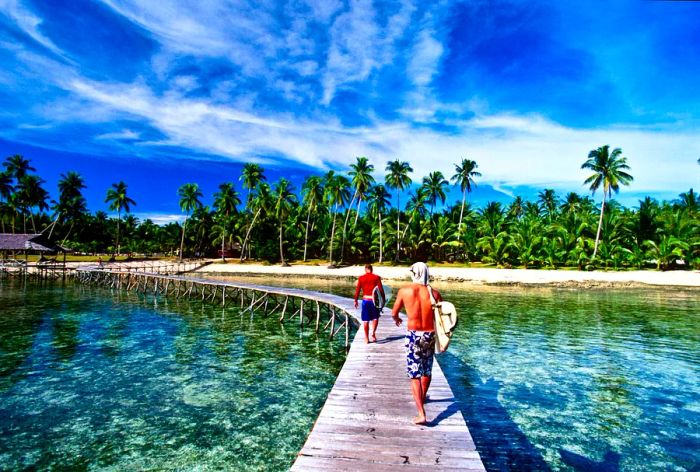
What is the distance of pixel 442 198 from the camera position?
6128 centimetres

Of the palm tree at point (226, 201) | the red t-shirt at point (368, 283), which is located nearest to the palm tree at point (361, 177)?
the palm tree at point (226, 201)

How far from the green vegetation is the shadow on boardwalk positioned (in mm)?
37964

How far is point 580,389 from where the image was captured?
10922 mm

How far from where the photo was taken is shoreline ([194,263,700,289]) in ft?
125

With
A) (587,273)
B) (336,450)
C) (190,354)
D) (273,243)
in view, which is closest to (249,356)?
(190,354)

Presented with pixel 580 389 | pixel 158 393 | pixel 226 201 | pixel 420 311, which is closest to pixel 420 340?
pixel 420 311

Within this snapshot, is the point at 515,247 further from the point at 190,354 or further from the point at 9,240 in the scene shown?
the point at 9,240

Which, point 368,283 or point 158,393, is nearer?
point 158,393

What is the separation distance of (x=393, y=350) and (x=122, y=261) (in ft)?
208

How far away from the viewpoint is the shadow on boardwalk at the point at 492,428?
23.9 ft

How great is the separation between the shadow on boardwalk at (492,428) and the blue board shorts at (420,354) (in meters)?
1.15

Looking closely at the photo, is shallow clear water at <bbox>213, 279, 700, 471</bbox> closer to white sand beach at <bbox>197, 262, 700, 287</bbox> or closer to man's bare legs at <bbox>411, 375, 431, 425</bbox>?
man's bare legs at <bbox>411, 375, 431, 425</bbox>

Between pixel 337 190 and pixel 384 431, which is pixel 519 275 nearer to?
pixel 337 190

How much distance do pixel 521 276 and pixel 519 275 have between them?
0.47m
